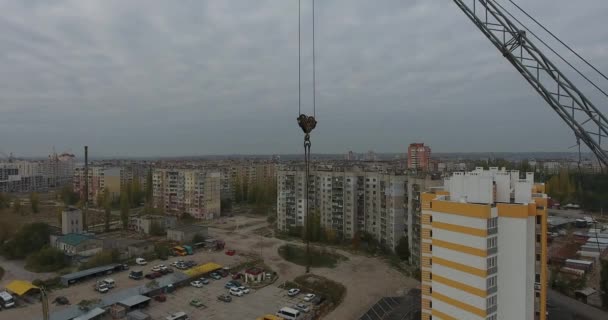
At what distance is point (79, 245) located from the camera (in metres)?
9.86

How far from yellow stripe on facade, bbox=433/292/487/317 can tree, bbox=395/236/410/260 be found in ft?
18.4

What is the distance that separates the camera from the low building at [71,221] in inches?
467

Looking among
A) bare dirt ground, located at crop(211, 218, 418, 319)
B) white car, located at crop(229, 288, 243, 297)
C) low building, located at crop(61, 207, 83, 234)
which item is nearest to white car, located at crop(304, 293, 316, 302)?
bare dirt ground, located at crop(211, 218, 418, 319)

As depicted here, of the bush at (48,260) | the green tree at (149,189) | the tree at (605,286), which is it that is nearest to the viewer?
the tree at (605,286)

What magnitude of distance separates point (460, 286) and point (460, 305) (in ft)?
0.62

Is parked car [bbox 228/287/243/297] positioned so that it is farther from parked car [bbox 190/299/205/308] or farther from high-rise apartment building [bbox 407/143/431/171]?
high-rise apartment building [bbox 407/143/431/171]

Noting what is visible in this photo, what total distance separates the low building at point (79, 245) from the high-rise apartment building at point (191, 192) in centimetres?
530

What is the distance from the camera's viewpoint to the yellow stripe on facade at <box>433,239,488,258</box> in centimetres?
366

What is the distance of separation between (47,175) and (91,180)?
49.3ft

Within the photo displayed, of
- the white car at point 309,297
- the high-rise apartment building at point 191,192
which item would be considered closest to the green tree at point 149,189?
the high-rise apartment building at point 191,192


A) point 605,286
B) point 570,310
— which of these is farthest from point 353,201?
point 605,286

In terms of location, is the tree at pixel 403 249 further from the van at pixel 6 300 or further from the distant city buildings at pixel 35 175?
the distant city buildings at pixel 35 175

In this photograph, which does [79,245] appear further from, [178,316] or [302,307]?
[302,307]

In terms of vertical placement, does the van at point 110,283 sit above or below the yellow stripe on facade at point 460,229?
below
